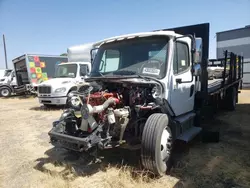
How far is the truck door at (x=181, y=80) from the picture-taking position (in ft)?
13.1

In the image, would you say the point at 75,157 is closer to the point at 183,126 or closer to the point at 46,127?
the point at 183,126

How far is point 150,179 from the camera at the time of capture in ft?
11.0

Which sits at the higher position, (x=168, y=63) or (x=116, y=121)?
(x=168, y=63)

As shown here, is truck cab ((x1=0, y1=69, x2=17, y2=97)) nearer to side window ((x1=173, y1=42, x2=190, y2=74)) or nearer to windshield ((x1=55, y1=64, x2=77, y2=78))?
windshield ((x1=55, y1=64, x2=77, y2=78))

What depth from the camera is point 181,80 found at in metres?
4.10

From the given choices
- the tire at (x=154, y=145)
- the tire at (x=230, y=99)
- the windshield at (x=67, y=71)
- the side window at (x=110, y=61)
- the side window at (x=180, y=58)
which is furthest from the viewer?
the windshield at (x=67, y=71)

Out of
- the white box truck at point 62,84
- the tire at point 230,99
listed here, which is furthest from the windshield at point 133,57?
the tire at point 230,99

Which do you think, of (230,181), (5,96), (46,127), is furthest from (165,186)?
(5,96)

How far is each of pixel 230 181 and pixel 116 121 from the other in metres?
1.96

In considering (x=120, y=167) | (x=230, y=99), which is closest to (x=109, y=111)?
(x=120, y=167)

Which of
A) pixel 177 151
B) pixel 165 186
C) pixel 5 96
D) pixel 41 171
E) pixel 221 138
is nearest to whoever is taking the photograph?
pixel 165 186

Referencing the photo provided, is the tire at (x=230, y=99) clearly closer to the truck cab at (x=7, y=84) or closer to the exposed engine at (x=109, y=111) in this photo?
the exposed engine at (x=109, y=111)

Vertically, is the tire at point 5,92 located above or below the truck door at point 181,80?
below

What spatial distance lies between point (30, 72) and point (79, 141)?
13.3 metres
